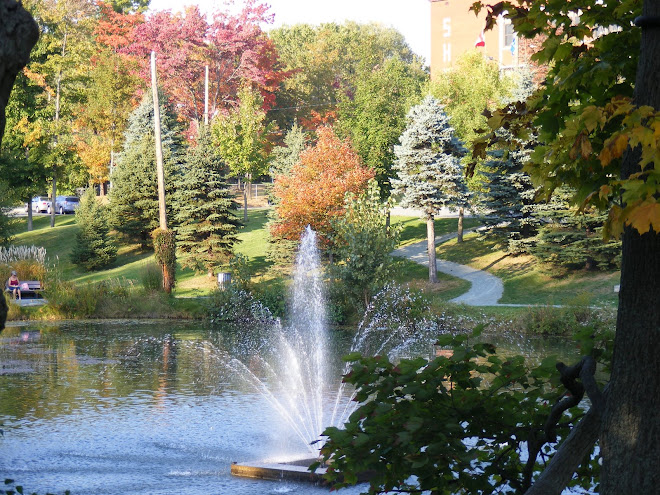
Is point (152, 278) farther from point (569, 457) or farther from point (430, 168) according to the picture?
point (569, 457)

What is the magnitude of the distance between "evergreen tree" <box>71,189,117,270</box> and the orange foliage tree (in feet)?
29.3

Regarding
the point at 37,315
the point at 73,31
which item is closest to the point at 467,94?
the point at 37,315

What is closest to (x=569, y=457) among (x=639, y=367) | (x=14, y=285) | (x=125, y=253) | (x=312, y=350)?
(x=639, y=367)

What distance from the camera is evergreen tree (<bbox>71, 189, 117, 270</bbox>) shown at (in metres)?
38.4

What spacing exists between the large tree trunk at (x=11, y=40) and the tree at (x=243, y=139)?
40098 mm

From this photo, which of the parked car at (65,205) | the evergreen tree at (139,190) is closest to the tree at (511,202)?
the evergreen tree at (139,190)

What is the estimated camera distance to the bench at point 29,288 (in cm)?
2873

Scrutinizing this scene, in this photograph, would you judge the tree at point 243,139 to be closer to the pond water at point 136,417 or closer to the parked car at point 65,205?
the parked car at point 65,205

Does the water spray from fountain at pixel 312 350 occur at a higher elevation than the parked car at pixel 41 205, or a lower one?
lower

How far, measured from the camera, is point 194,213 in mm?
35562

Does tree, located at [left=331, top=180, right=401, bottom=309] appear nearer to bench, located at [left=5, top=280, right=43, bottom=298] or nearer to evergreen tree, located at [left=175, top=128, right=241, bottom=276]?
evergreen tree, located at [left=175, top=128, right=241, bottom=276]

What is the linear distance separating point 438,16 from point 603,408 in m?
63.5

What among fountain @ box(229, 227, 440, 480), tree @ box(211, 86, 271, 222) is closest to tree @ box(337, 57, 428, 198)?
tree @ box(211, 86, 271, 222)

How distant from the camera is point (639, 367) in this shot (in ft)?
12.2
